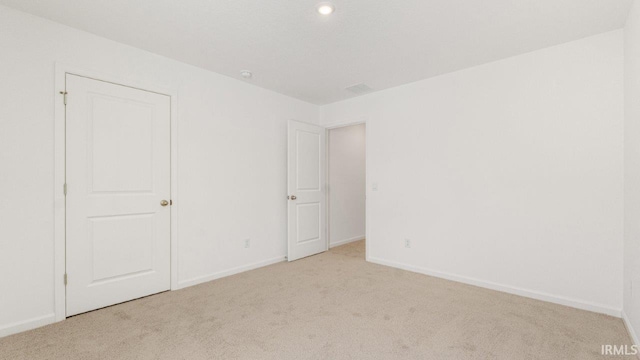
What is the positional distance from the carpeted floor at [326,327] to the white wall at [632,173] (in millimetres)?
295

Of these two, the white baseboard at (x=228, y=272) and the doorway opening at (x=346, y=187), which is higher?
the doorway opening at (x=346, y=187)

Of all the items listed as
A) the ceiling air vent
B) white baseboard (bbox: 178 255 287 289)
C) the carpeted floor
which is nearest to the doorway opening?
the ceiling air vent

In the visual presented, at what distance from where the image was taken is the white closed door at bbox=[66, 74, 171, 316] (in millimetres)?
2512

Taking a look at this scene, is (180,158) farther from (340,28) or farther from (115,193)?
(340,28)

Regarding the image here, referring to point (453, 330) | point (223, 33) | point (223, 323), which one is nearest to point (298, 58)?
point (223, 33)

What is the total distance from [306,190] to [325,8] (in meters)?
2.71

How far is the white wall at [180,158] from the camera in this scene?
222 cm

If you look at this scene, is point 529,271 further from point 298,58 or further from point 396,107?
point 298,58

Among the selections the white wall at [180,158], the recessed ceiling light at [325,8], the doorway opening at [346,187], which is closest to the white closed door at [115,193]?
the white wall at [180,158]

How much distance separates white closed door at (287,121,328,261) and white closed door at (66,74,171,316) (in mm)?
1661

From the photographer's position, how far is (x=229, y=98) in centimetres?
362

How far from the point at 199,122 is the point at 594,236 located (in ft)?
13.3

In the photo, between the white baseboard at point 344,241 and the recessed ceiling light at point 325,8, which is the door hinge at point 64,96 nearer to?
the recessed ceiling light at point 325,8

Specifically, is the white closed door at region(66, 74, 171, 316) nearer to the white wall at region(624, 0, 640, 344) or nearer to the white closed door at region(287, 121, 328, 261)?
the white closed door at region(287, 121, 328, 261)
